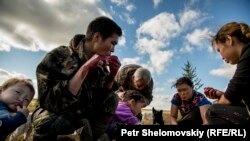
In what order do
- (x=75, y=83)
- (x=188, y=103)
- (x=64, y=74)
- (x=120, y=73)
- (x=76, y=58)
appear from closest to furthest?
(x=75, y=83), (x=64, y=74), (x=76, y=58), (x=120, y=73), (x=188, y=103)

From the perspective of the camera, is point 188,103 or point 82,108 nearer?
point 82,108

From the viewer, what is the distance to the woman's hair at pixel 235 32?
254cm

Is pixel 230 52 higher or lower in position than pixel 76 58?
higher

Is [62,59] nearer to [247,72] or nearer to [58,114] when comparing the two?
[58,114]

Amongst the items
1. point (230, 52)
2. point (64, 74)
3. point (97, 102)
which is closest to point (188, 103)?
point (230, 52)

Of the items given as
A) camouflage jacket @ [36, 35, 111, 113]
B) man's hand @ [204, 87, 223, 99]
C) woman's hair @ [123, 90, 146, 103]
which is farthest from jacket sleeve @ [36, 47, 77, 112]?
man's hand @ [204, 87, 223, 99]

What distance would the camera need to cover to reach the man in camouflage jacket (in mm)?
2160

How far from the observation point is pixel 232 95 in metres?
2.24

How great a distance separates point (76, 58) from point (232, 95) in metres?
Answer: 1.41

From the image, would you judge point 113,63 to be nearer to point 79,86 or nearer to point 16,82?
point 79,86

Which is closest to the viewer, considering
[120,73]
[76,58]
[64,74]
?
[64,74]

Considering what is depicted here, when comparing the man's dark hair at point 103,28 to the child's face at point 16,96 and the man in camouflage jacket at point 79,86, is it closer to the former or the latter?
the man in camouflage jacket at point 79,86

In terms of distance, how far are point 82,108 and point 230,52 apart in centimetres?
151

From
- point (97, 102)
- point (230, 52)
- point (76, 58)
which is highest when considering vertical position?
point (230, 52)
